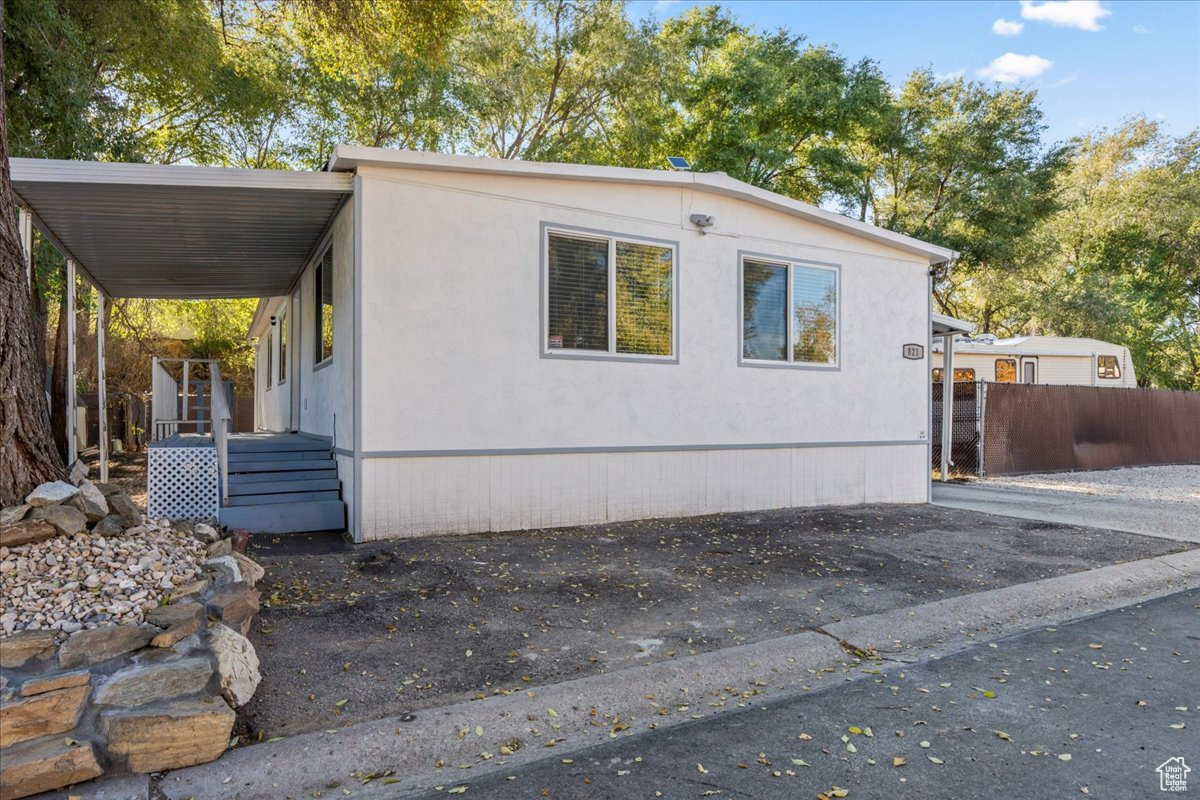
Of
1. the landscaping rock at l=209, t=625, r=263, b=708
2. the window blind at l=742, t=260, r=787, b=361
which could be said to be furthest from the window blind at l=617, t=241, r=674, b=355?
the landscaping rock at l=209, t=625, r=263, b=708

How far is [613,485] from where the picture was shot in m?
7.30

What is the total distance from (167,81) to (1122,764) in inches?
548

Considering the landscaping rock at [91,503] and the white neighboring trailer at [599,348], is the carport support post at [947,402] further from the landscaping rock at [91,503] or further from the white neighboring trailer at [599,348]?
the landscaping rock at [91,503]

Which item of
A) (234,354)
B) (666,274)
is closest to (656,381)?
(666,274)

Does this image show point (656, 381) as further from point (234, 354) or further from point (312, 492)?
point (234, 354)

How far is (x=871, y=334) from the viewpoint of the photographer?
9.09 metres

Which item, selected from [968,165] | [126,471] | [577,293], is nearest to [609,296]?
[577,293]

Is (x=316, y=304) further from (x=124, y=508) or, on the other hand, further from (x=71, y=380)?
(x=124, y=508)

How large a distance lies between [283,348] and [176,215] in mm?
5562

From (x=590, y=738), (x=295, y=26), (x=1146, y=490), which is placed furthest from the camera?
(x=1146, y=490)

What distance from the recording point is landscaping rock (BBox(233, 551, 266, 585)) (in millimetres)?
4514

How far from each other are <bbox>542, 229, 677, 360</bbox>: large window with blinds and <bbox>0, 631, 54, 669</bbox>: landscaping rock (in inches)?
180

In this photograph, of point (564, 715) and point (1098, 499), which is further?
point (1098, 499)

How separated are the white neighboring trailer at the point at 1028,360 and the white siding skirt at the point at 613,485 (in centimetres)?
904
